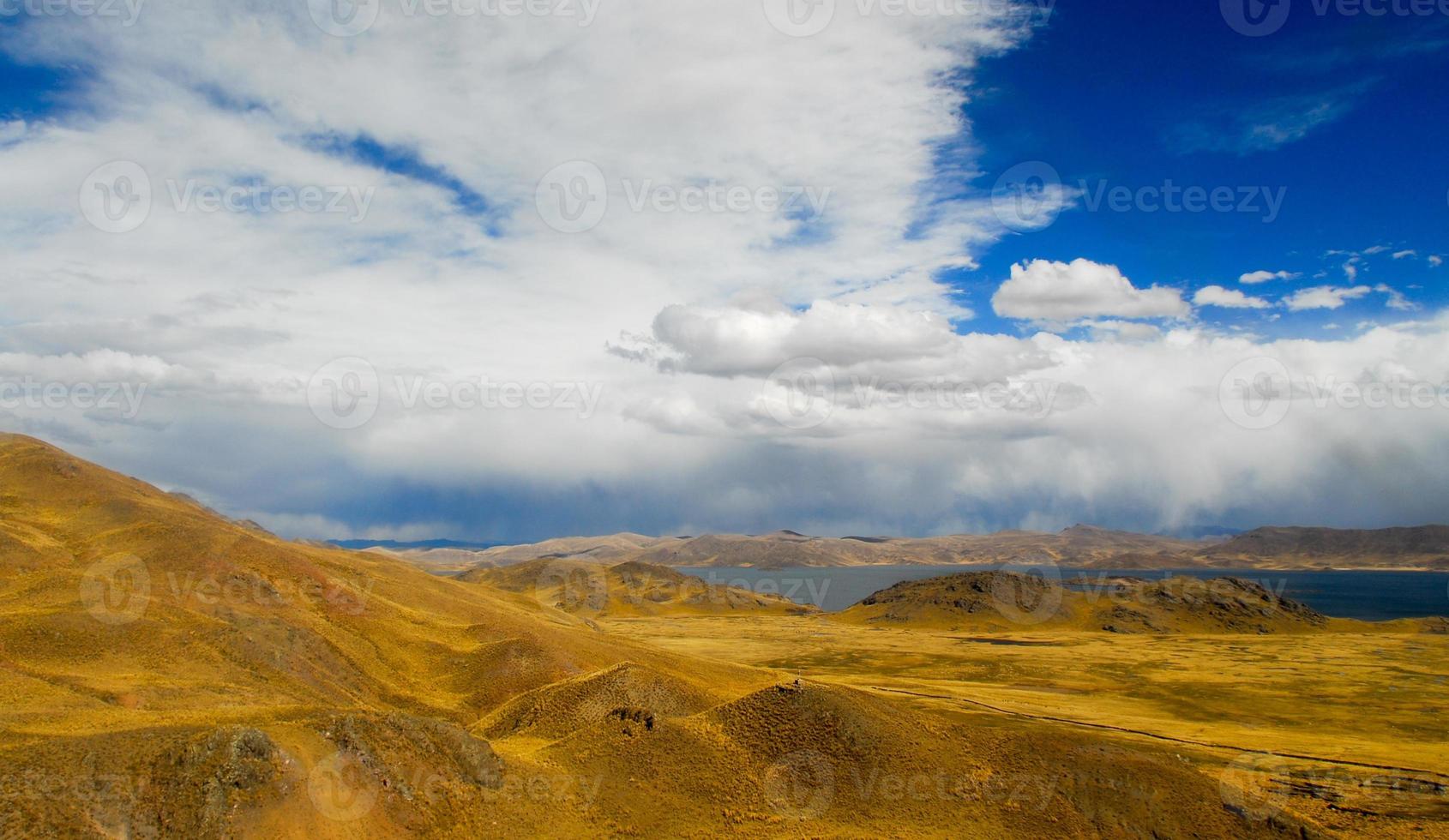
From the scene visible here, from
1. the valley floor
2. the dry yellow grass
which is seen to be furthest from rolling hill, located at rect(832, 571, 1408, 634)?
the dry yellow grass

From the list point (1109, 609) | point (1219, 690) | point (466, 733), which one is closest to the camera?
point (466, 733)

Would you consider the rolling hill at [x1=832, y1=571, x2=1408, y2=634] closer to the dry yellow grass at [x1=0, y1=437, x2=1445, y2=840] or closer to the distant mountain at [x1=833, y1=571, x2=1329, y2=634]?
the distant mountain at [x1=833, y1=571, x2=1329, y2=634]

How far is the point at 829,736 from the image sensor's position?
4366 cm

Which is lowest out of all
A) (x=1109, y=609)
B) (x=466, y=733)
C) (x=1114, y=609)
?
(x=1114, y=609)

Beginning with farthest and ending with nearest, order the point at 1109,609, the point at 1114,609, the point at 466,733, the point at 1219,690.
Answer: the point at 1109,609 → the point at 1114,609 → the point at 1219,690 → the point at 466,733

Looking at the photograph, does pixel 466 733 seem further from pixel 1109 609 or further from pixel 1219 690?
pixel 1109 609

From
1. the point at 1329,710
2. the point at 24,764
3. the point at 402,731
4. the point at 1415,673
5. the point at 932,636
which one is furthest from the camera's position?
the point at 932,636

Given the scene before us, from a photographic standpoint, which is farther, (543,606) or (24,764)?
(543,606)

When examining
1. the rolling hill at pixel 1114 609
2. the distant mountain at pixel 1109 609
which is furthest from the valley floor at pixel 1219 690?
the distant mountain at pixel 1109 609

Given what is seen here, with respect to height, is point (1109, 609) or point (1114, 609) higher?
point (1109, 609)

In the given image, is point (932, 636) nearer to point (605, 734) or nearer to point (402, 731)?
point (605, 734)

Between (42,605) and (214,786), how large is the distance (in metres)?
37.0

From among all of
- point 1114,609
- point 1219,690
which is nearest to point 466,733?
point 1219,690

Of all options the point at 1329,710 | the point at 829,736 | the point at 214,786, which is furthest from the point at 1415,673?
the point at 214,786
